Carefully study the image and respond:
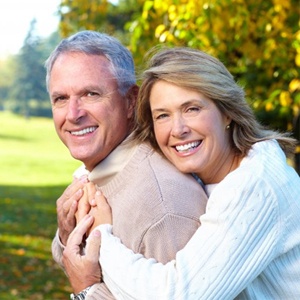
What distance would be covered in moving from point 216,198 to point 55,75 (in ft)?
2.80

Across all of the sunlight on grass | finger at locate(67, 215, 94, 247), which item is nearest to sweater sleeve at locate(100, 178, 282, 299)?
finger at locate(67, 215, 94, 247)

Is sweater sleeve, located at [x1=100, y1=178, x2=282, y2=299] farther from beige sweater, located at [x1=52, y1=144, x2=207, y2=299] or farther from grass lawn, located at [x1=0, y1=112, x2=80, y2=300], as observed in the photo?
grass lawn, located at [x1=0, y1=112, x2=80, y2=300]

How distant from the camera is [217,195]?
231 cm

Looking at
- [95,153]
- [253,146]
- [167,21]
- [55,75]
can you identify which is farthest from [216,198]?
[167,21]

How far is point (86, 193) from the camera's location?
2869mm

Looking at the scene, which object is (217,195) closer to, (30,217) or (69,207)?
(69,207)

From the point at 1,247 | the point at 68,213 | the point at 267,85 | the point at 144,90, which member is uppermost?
the point at 144,90

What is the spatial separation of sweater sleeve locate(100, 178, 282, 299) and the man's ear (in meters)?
0.67

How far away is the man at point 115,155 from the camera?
244cm

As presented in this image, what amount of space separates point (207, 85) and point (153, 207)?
45 cm

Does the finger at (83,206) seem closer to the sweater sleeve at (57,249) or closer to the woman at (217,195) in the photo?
the woman at (217,195)

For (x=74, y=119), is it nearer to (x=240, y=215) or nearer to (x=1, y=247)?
(x=240, y=215)

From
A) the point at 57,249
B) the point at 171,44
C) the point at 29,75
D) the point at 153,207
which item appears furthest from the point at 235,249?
the point at 29,75

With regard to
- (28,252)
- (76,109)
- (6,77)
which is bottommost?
(6,77)
